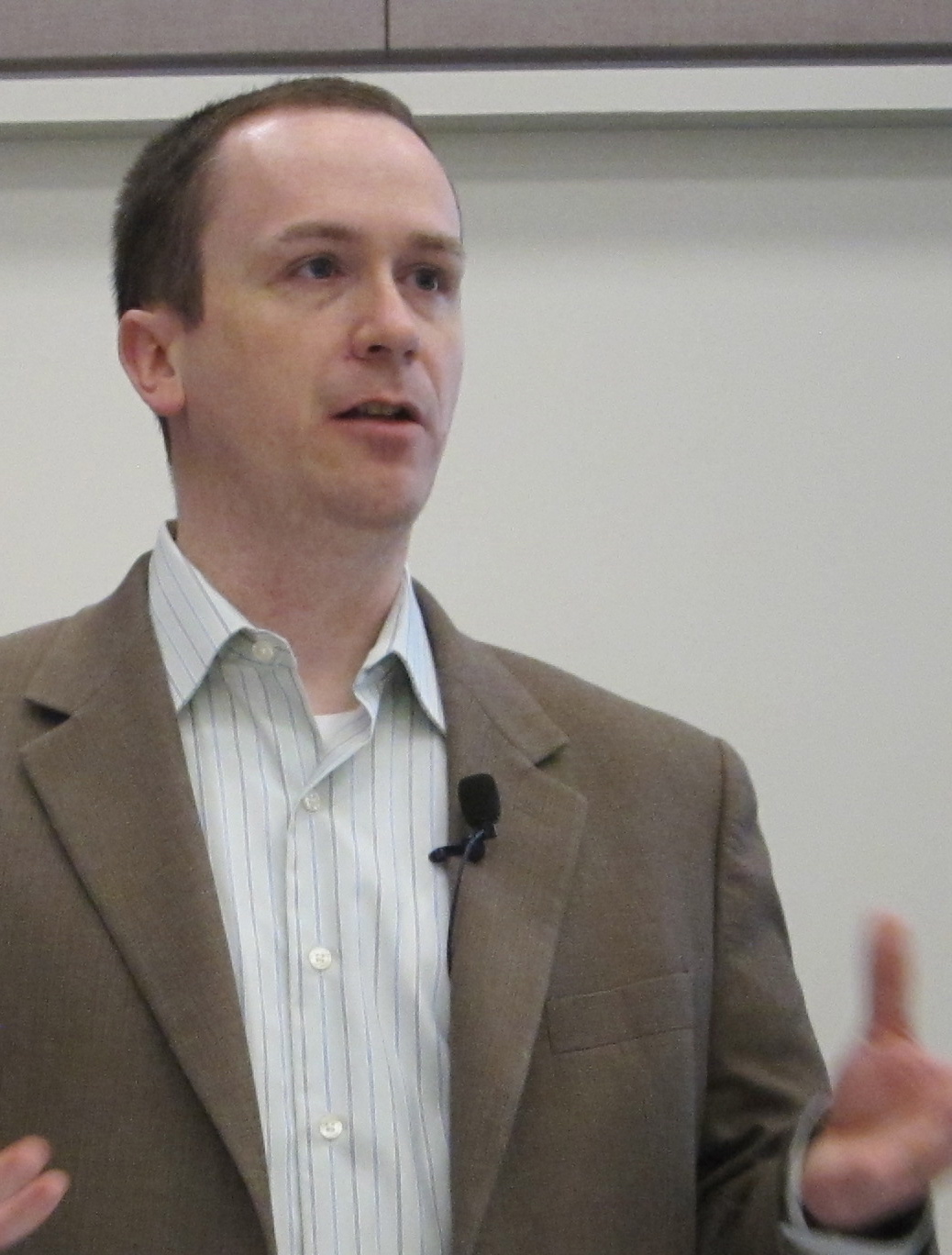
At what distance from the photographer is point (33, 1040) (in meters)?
1.48

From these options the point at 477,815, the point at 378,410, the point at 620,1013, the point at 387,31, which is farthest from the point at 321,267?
the point at 387,31

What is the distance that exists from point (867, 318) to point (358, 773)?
56.3 inches

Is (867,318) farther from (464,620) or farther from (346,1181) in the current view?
(346,1181)

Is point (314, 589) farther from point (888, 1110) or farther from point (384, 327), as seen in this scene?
point (888, 1110)

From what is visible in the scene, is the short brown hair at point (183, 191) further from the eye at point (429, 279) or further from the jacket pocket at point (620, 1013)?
the jacket pocket at point (620, 1013)

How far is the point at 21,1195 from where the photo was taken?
126 centimetres

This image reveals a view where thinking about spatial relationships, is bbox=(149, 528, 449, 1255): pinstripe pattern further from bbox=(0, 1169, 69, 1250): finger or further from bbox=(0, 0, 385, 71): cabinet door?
bbox=(0, 0, 385, 71): cabinet door

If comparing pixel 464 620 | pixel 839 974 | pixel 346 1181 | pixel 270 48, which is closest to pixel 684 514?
pixel 464 620

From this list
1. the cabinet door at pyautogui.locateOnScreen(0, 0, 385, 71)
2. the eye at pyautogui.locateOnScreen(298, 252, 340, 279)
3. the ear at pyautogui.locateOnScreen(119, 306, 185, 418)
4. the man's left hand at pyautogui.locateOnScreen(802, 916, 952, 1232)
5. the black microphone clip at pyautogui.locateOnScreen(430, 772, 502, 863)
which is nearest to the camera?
the man's left hand at pyautogui.locateOnScreen(802, 916, 952, 1232)

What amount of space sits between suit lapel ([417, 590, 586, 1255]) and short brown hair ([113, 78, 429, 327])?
1.50 feet

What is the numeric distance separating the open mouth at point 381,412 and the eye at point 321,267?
0.48 feet

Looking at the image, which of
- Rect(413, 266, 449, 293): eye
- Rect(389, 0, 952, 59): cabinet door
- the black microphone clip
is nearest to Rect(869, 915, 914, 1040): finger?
the black microphone clip

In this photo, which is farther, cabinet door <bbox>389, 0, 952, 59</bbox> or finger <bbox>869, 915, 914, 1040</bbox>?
cabinet door <bbox>389, 0, 952, 59</bbox>

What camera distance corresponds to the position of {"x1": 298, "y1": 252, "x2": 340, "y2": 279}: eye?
5.72 feet
